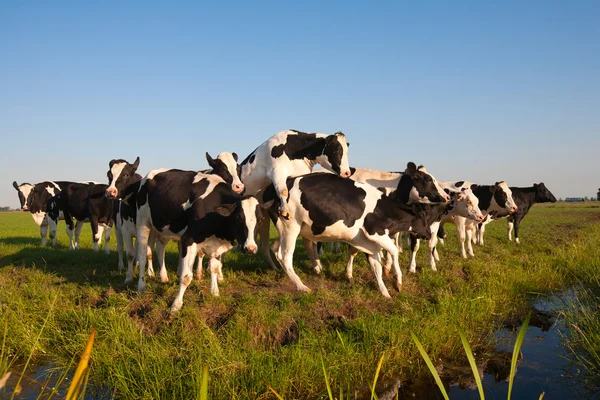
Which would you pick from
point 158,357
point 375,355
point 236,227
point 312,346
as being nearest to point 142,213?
point 236,227

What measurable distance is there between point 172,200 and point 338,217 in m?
3.15

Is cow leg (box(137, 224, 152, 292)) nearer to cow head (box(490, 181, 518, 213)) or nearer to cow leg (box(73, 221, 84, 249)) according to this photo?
cow leg (box(73, 221, 84, 249))

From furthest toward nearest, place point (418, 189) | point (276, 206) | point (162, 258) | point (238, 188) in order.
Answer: point (418, 189), point (162, 258), point (276, 206), point (238, 188)

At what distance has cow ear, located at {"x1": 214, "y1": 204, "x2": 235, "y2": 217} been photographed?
8.20 metres

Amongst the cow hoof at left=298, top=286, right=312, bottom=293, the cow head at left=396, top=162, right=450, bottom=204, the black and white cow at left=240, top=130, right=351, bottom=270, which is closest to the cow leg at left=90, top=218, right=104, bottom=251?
the black and white cow at left=240, top=130, right=351, bottom=270

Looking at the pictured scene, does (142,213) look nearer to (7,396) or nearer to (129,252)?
(129,252)

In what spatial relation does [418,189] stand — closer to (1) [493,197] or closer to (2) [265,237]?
(2) [265,237]

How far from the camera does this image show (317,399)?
5.80 metres

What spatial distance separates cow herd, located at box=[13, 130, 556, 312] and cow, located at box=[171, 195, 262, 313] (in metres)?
0.02

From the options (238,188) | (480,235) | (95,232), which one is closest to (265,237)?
(238,188)

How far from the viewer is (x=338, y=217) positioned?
31.2 ft

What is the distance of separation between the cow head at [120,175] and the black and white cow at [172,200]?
0.66m

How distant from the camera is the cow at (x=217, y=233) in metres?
8.12

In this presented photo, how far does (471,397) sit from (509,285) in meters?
4.98
